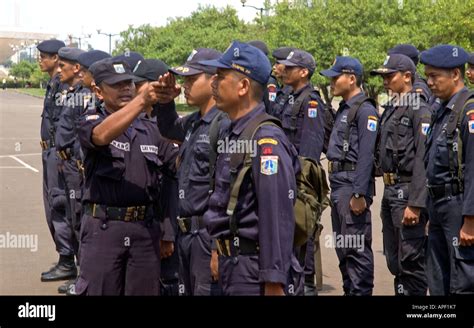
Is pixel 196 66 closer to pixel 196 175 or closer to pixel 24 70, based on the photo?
pixel 196 175

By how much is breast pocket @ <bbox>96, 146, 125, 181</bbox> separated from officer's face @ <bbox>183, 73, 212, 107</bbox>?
2.27 ft

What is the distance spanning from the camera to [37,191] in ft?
52.7

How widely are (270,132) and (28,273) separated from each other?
5674mm

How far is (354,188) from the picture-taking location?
7.62 meters

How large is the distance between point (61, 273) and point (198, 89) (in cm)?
403

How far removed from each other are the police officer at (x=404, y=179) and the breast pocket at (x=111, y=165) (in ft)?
9.32

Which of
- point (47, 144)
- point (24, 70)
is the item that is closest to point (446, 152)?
point (47, 144)

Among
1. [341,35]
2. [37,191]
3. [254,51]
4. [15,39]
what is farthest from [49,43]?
[15,39]

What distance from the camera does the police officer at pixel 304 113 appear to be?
27.0ft

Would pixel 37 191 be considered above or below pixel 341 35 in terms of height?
below

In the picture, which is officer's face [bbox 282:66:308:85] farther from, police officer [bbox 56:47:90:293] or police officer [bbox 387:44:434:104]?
police officer [bbox 56:47:90:293]

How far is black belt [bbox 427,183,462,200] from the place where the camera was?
235 inches

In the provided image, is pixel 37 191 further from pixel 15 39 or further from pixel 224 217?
pixel 15 39

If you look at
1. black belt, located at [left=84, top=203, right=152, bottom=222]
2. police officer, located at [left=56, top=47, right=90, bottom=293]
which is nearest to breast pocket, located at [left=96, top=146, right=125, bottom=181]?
black belt, located at [left=84, top=203, right=152, bottom=222]
